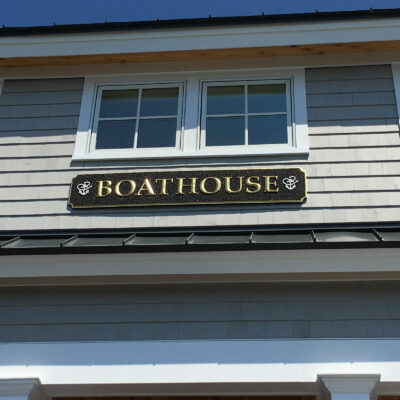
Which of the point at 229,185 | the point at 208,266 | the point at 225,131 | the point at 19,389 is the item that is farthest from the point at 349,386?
the point at 225,131

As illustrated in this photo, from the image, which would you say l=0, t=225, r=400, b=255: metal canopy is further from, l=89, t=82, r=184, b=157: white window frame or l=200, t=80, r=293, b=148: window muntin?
l=200, t=80, r=293, b=148: window muntin

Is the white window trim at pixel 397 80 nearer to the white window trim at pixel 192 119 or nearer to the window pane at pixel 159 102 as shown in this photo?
the white window trim at pixel 192 119

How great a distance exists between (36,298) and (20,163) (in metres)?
2.11

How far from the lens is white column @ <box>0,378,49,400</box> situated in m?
6.05

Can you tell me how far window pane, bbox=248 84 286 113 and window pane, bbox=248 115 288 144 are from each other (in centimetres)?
14

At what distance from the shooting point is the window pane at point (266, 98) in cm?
845

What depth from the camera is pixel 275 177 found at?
25.2 feet

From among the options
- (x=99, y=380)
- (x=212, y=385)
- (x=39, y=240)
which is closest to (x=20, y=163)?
(x=39, y=240)

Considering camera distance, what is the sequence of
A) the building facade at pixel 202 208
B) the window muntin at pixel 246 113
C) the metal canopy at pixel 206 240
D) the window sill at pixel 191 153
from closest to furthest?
1. the building facade at pixel 202 208
2. the metal canopy at pixel 206 240
3. the window sill at pixel 191 153
4. the window muntin at pixel 246 113

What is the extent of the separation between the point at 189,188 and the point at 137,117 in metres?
1.40

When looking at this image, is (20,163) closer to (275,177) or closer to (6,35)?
(6,35)

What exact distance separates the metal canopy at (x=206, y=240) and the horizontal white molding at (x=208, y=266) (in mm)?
98

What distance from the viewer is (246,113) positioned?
27.7 ft

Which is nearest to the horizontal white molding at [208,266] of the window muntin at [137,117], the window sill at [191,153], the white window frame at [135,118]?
the window sill at [191,153]
